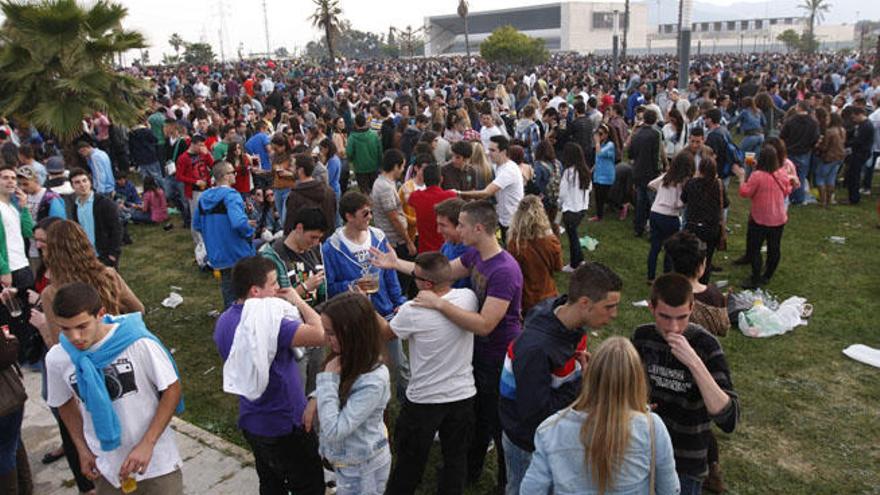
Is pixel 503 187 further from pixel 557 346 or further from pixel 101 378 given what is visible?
pixel 101 378

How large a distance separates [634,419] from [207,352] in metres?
5.34

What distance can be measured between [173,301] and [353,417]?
586 centimetres

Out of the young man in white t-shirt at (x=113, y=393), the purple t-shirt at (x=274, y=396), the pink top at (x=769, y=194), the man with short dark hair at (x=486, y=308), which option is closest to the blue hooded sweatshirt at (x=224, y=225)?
the man with short dark hair at (x=486, y=308)

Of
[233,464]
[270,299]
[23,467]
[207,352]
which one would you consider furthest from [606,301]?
[207,352]

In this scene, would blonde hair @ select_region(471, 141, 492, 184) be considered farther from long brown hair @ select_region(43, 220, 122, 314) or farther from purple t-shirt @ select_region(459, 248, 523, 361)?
long brown hair @ select_region(43, 220, 122, 314)

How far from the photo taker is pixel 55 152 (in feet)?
38.8

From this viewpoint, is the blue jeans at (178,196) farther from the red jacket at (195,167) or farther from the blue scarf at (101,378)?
the blue scarf at (101,378)

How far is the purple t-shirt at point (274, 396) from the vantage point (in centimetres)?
333

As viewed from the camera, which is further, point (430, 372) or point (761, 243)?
point (761, 243)

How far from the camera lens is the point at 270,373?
3.34 m

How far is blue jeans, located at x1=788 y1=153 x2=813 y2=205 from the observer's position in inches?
427

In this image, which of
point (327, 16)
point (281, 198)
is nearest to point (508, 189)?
point (281, 198)

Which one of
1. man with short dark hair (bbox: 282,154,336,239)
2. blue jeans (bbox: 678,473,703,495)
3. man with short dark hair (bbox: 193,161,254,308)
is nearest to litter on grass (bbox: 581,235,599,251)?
man with short dark hair (bbox: 282,154,336,239)

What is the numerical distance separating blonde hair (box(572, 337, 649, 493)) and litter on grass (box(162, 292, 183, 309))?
6735 mm
